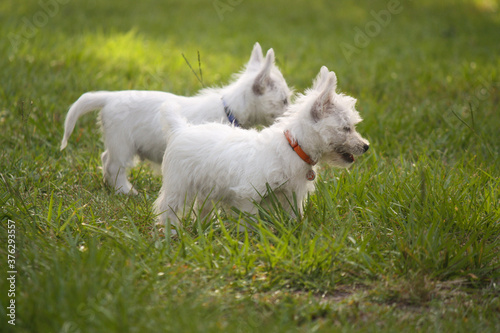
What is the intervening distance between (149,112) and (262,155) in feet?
5.29

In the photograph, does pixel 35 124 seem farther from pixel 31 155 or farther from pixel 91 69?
pixel 91 69

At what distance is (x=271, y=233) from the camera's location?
3.19m

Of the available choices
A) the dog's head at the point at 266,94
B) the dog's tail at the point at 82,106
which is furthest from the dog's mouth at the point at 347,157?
the dog's tail at the point at 82,106

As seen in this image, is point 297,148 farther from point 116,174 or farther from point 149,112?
point 116,174

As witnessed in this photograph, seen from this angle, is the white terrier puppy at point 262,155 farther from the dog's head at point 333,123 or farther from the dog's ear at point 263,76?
the dog's ear at point 263,76

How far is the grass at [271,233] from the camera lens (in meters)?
2.57

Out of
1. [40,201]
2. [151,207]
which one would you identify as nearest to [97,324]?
[151,207]

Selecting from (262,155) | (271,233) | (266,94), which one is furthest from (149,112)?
(271,233)

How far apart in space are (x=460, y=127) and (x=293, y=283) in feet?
12.0

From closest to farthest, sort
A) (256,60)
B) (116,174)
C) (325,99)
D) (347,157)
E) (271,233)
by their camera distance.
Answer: (271,233), (325,99), (347,157), (116,174), (256,60)

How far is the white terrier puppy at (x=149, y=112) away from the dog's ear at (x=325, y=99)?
1.32 metres

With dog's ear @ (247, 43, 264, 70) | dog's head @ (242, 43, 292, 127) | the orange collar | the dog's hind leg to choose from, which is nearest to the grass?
the dog's hind leg

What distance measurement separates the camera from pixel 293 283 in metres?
3.01

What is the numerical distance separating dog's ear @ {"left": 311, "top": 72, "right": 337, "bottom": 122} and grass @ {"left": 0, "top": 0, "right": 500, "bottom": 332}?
2.14ft
